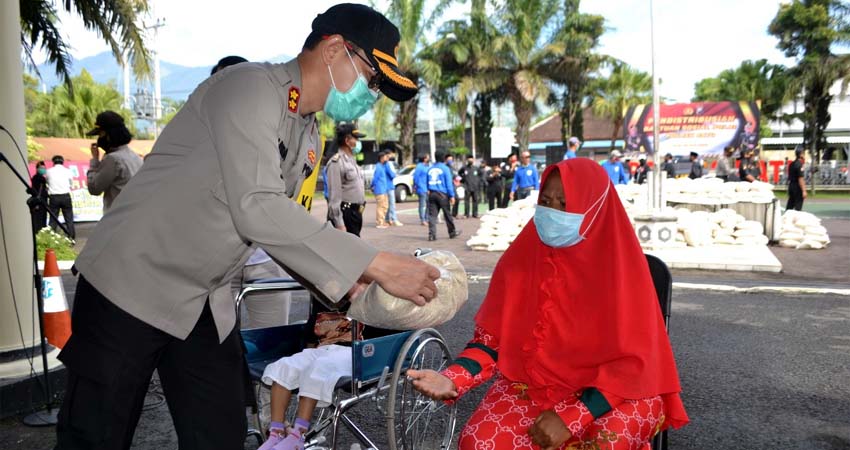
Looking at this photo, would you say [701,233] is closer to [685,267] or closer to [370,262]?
[685,267]

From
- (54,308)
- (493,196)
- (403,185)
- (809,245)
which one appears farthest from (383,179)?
(54,308)

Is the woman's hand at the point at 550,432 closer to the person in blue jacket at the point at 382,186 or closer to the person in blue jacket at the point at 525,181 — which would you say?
the person in blue jacket at the point at 525,181

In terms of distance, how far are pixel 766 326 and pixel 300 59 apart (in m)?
5.65

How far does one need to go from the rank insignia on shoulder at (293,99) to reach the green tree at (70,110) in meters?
34.5

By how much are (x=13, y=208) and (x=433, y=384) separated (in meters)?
3.13

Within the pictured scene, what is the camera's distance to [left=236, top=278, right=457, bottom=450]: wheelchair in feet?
9.91

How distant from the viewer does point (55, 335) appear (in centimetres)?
500

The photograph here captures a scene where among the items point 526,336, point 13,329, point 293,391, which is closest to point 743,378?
point 526,336

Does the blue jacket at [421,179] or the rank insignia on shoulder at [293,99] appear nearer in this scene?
the rank insignia on shoulder at [293,99]

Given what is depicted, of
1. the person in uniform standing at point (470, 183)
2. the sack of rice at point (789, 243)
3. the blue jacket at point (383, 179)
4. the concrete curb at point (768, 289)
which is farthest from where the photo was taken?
the person in uniform standing at point (470, 183)

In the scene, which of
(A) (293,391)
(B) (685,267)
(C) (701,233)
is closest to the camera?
(A) (293,391)

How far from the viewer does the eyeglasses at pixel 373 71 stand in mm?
1935

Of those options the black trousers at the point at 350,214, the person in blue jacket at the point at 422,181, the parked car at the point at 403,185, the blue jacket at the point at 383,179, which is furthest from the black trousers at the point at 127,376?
the parked car at the point at 403,185

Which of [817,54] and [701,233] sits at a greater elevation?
[817,54]
